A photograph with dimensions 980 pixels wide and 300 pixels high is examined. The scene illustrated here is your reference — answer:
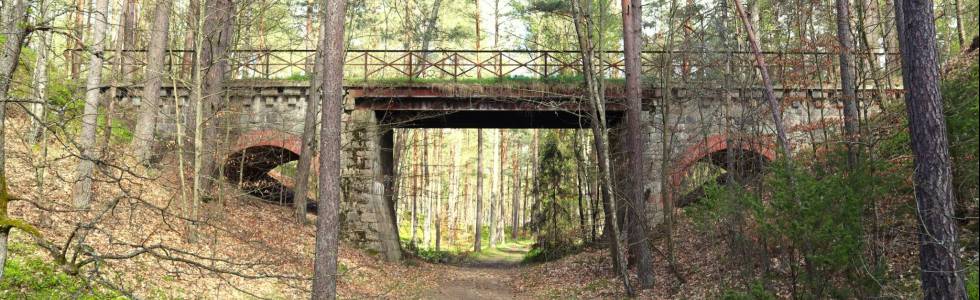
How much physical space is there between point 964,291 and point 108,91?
18166 mm

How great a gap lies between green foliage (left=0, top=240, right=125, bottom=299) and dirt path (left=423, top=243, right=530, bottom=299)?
23.6 feet

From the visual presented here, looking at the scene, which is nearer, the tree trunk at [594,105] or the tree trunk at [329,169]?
the tree trunk at [329,169]

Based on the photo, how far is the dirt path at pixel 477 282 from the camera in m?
15.0

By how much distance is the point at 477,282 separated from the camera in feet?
58.0

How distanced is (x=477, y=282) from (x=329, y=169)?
914 cm

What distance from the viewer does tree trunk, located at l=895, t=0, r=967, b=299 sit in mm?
5348

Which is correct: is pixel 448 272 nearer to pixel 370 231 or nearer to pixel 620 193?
pixel 370 231

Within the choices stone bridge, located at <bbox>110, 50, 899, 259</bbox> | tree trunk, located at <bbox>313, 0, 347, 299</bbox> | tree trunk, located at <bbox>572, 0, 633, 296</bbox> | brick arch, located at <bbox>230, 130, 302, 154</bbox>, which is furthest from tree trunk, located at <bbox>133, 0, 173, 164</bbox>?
tree trunk, located at <bbox>572, 0, 633, 296</bbox>

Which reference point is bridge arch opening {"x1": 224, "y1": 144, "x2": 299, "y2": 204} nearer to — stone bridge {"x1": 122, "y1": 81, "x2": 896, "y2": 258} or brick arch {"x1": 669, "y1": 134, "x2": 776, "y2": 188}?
stone bridge {"x1": 122, "y1": 81, "x2": 896, "y2": 258}

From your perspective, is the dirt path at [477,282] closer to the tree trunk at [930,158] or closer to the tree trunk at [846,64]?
the tree trunk at [846,64]

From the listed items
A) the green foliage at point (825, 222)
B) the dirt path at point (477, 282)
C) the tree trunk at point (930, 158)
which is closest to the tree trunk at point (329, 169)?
the dirt path at point (477, 282)

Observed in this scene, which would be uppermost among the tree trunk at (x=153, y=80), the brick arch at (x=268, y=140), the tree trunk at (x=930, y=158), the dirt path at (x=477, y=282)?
the tree trunk at (x=153, y=80)

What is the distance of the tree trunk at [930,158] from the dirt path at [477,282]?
1023 cm

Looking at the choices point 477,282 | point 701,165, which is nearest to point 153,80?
point 477,282
